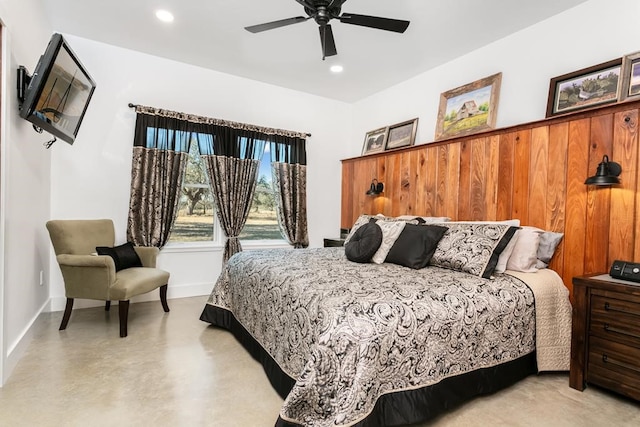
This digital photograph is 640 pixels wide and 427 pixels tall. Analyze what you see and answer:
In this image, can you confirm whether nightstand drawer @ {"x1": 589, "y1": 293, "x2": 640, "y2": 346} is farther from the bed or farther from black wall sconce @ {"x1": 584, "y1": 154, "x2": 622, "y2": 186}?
black wall sconce @ {"x1": 584, "y1": 154, "x2": 622, "y2": 186}

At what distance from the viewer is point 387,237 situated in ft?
9.72

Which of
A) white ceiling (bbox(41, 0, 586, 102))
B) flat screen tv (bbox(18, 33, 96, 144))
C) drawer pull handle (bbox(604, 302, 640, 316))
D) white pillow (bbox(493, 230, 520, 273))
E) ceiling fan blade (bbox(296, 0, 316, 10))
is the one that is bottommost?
drawer pull handle (bbox(604, 302, 640, 316))

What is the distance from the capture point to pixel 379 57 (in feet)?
12.4

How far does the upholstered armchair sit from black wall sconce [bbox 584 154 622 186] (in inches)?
148

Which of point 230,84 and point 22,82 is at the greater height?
point 230,84

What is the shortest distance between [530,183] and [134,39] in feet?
13.9

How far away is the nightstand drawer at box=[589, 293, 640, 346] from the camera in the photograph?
193 centimetres

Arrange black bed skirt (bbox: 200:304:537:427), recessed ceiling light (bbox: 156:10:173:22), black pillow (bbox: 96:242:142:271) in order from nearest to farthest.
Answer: black bed skirt (bbox: 200:304:537:427) < recessed ceiling light (bbox: 156:10:173:22) < black pillow (bbox: 96:242:142:271)

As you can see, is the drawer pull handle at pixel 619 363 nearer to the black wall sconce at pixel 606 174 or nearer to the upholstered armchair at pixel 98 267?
the black wall sconce at pixel 606 174

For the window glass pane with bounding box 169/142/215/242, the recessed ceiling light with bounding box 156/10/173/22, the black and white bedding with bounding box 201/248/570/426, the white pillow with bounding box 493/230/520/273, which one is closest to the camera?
the black and white bedding with bounding box 201/248/570/426

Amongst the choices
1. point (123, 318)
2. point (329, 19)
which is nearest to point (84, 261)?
point (123, 318)

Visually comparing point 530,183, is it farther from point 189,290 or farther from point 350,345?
point 189,290

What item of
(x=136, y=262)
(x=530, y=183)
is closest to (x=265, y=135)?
(x=136, y=262)

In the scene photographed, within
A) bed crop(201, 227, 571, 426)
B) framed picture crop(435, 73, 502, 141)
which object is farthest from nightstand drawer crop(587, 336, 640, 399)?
framed picture crop(435, 73, 502, 141)
